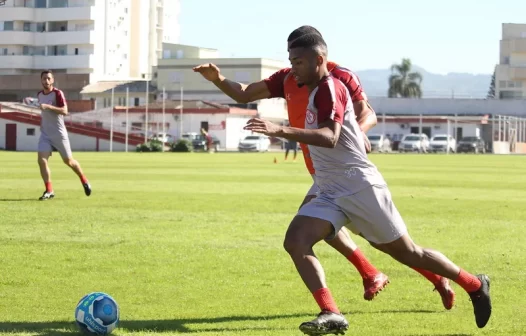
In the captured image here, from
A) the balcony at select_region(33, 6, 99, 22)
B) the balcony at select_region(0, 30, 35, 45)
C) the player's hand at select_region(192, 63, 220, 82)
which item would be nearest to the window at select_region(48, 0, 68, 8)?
the balcony at select_region(33, 6, 99, 22)

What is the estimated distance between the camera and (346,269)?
12.4 m

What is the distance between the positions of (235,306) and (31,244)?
5109 millimetres

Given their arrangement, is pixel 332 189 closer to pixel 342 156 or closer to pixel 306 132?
pixel 342 156

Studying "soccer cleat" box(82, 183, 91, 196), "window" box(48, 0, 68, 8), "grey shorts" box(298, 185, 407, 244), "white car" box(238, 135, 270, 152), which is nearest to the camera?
"grey shorts" box(298, 185, 407, 244)

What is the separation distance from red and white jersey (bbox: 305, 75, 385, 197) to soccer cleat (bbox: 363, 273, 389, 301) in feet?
4.66

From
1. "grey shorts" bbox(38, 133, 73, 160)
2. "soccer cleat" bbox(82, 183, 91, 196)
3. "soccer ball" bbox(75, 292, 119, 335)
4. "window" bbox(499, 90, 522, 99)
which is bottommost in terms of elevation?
"soccer ball" bbox(75, 292, 119, 335)

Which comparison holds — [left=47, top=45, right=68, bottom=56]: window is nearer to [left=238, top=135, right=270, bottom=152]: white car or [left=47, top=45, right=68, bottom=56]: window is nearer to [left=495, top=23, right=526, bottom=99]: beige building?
[left=238, top=135, right=270, bottom=152]: white car

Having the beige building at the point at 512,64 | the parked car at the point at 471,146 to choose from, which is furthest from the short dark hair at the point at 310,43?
the beige building at the point at 512,64

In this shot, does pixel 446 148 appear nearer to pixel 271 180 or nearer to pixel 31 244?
pixel 271 180

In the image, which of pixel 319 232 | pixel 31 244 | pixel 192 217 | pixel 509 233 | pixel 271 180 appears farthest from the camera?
pixel 271 180

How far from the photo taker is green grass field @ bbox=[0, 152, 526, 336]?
29.9 feet

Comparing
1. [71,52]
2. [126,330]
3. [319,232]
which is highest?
[71,52]

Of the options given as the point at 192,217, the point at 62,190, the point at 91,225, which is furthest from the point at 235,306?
the point at 62,190

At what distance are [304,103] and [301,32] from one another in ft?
4.12
